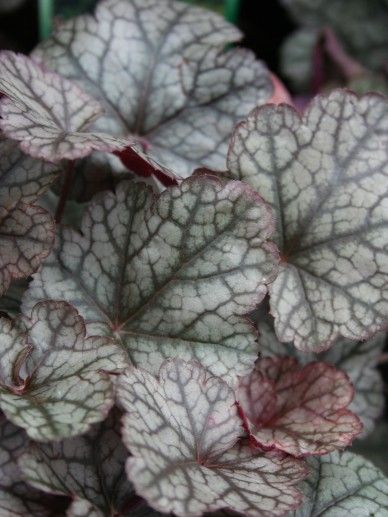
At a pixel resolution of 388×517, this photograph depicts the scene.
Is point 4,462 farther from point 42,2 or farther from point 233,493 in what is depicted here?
point 42,2

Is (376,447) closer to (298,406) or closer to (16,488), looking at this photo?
(298,406)

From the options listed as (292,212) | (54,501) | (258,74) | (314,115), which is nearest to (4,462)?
(54,501)

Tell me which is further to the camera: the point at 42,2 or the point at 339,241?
the point at 42,2

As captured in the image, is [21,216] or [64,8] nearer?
[21,216]

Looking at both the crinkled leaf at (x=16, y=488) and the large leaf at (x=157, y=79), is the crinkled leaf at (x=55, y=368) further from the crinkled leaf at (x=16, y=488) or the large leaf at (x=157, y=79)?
the large leaf at (x=157, y=79)

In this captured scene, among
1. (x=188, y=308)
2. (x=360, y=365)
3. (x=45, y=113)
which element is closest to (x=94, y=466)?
(x=188, y=308)

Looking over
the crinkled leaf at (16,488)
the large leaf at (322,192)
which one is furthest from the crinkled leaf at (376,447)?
the crinkled leaf at (16,488)
